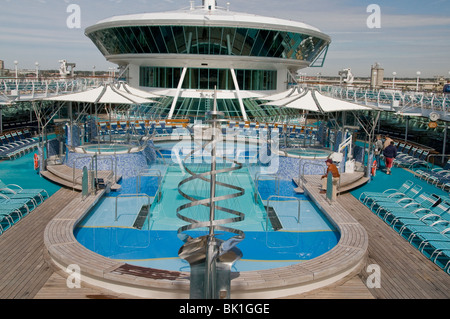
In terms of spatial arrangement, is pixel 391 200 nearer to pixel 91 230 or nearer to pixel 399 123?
pixel 91 230

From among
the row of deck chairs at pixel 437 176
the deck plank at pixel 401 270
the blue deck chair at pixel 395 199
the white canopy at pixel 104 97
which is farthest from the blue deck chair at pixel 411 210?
the white canopy at pixel 104 97

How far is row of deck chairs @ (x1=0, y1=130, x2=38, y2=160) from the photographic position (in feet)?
49.2

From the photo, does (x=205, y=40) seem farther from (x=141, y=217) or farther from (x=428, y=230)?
(x=428, y=230)

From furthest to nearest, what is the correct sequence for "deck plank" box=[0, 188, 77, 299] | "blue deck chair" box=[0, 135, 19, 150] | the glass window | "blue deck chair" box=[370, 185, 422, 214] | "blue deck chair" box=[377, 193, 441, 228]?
the glass window
"blue deck chair" box=[0, 135, 19, 150]
"blue deck chair" box=[370, 185, 422, 214]
"blue deck chair" box=[377, 193, 441, 228]
"deck plank" box=[0, 188, 77, 299]

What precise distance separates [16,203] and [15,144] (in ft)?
28.4

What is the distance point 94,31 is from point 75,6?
13.2 meters

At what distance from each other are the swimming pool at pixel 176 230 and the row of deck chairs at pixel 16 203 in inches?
51.9

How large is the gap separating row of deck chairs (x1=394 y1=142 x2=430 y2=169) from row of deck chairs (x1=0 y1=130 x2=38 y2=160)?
1319cm

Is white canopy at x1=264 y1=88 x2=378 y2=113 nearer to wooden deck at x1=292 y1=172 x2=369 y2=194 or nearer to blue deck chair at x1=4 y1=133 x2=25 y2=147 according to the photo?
wooden deck at x1=292 y1=172 x2=369 y2=194

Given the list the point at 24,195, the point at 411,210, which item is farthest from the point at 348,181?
the point at 24,195

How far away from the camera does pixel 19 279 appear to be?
5.84 metres

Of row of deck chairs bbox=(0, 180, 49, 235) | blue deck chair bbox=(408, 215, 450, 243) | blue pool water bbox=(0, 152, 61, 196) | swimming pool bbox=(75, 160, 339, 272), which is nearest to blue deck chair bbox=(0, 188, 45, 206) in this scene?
row of deck chairs bbox=(0, 180, 49, 235)

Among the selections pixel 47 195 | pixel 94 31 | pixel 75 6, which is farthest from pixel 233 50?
pixel 47 195

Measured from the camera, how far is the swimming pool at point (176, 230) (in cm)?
706
